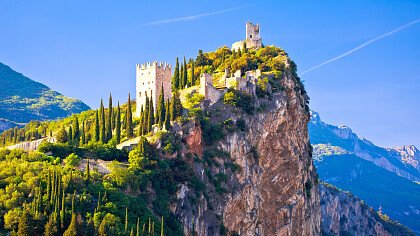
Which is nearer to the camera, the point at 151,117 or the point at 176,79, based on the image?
the point at 151,117

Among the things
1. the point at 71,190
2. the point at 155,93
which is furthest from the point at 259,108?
the point at 71,190

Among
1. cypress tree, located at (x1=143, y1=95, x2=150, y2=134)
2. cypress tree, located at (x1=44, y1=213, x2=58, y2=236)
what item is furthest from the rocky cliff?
cypress tree, located at (x1=44, y1=213, x2=58, y2=236)

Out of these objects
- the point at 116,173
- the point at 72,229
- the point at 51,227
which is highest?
the point at 116,173

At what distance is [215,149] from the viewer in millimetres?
91812

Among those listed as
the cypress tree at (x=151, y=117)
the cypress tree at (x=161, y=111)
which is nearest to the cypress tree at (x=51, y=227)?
the cypress tree at (x=161, y=111)

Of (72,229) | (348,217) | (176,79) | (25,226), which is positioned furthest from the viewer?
(348,217)

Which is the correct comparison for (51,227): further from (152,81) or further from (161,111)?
(152,81)

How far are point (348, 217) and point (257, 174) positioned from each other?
83.8 metres

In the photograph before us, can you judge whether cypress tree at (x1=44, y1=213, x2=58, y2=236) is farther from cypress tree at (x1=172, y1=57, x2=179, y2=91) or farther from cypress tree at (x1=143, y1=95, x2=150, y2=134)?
cypress tree at (x1=172, y1=57, x2=179, y2=91)

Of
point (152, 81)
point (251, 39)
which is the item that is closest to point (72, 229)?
point (152, 81)

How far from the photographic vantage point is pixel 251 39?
403 feet

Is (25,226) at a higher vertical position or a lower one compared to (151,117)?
lower

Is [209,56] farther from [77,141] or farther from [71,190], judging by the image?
[71,190]

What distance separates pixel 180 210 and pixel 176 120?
11.9 m
